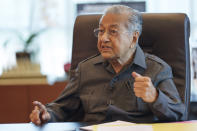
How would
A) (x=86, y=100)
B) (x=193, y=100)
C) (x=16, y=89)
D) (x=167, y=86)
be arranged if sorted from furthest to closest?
(x=16, y=89), (x=193, y=100), (x=86, y=100), (x=167, y=86)

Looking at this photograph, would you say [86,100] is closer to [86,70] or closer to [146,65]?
[86,70]

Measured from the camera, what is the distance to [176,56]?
1.53 metres

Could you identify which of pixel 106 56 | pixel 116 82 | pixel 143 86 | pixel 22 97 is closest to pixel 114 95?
pixel 116 82

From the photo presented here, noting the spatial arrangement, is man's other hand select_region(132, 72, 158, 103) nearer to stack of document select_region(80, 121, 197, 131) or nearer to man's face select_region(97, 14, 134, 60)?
stack of document select_region(80, 121, 197, 131)

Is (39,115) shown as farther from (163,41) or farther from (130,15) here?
(163,41)

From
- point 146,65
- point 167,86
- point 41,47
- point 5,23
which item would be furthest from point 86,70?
point 5,23

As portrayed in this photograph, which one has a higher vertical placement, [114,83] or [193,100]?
[114,83]

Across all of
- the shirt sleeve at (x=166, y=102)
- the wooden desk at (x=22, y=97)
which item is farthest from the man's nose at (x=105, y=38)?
the wooden desk at (x=22, y=97)

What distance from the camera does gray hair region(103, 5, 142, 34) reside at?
4.64ft

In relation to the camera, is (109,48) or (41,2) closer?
(109,48)

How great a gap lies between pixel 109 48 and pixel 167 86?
29cm

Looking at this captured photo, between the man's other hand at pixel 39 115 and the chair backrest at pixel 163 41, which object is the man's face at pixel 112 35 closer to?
the chair backrest at pixel 163 41

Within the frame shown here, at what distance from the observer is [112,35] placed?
1428mm

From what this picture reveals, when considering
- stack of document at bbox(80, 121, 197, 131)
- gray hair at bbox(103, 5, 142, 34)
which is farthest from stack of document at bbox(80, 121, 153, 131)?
gray hair at bbox(103, 5, 142, 34)
